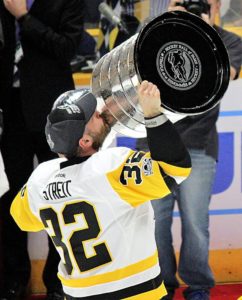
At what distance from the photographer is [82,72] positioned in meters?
3.67

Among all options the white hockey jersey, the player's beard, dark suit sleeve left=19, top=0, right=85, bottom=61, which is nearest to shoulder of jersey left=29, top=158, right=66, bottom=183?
the white hockey jersey

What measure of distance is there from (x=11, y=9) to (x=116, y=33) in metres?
0.59

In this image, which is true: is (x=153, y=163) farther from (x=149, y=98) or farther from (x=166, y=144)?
(x=149, y=98)

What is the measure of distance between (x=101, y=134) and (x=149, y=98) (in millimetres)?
304

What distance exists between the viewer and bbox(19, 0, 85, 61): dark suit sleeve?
3.18 m

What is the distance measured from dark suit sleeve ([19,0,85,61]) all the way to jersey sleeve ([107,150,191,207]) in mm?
1216

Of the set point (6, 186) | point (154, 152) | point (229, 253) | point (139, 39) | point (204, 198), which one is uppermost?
point (139, 39)

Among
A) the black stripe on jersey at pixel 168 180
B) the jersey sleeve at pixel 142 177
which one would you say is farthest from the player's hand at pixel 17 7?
the black stripe on jersey at pixel 168 180

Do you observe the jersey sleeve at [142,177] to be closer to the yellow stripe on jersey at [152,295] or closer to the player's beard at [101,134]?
the player's beard at [101,134]

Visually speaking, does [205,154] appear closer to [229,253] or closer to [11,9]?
[229,253]

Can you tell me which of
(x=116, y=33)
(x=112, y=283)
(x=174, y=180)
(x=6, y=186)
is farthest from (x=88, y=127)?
(x=116, y=33)

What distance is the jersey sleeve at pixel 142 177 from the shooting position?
6.63 feet

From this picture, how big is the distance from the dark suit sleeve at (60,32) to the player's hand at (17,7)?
2 centimetres

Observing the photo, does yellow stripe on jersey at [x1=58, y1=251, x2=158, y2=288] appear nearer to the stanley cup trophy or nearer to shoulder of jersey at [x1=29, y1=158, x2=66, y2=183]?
shoulder of jersey at [x1=29, y1=158, x2=66, y2=183]
